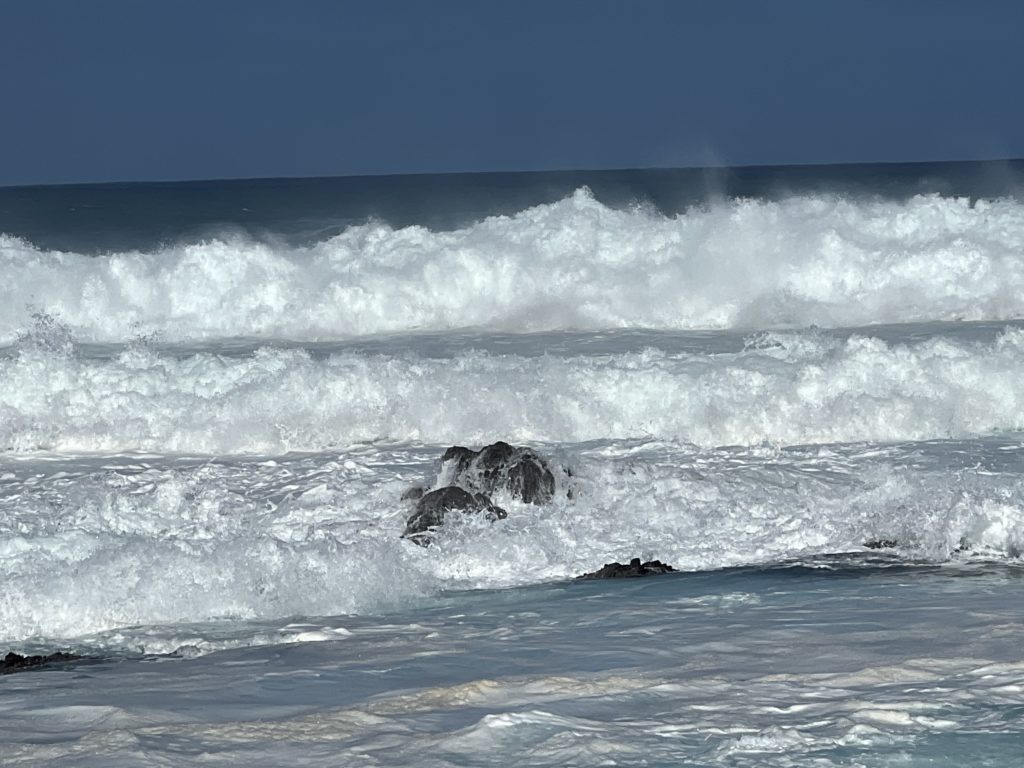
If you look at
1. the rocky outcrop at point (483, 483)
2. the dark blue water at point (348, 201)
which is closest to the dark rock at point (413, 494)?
the rocky outcrop at point (483, 483)

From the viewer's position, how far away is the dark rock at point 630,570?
880cm

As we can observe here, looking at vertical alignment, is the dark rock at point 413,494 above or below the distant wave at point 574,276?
below

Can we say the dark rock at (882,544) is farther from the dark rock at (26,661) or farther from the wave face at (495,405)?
the dark rock at (26,661)

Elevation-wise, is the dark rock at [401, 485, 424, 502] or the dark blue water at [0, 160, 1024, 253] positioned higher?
the dark blue water at [0, 160, 1024, 253]

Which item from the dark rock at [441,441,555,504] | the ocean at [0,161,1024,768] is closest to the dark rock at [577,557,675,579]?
the ocean at [0,161,1024,768]

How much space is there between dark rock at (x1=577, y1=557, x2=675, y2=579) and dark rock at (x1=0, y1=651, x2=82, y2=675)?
3.17 metres

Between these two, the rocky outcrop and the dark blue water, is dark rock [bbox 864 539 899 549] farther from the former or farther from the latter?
the dark blue water

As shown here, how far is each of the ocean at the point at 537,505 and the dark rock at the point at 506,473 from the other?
0.44 feet

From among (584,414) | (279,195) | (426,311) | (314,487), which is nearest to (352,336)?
(426,311)

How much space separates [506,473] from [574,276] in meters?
13.7

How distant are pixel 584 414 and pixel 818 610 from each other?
24.1 feet

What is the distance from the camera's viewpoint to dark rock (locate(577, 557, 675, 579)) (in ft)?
28.9

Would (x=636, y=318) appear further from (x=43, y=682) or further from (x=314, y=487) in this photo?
(x=43, y=682)

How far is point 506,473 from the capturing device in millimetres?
10844
